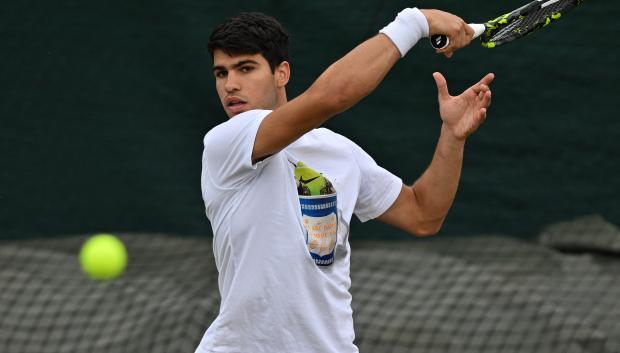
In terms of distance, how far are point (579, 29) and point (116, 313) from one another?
241cm

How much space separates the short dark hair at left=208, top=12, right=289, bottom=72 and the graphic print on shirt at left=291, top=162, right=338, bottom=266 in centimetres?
36

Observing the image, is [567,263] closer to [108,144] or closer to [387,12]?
[387,12]

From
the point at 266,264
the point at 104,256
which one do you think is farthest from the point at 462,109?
the point at 104,256

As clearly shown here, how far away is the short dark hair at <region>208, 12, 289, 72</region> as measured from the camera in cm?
289

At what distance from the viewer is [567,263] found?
16.1 ft

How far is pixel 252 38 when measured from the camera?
9.59ft

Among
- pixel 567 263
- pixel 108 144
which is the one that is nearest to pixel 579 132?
pixel 567 263

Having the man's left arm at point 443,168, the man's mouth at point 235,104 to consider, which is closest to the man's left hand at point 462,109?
the man's left arm at point 443,168

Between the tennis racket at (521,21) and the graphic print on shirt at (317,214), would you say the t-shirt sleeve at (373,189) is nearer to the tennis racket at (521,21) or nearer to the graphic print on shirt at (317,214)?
the graphic print on shirt at (317,214)

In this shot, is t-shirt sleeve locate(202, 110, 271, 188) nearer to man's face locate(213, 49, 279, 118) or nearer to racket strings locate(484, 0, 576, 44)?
man's face locate(213, 49, 279, 118)

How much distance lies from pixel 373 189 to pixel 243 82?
518 mm

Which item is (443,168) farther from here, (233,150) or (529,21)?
(233,150)

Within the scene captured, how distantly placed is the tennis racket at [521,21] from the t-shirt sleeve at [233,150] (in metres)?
0.72

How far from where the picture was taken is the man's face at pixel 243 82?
2.87 meters
